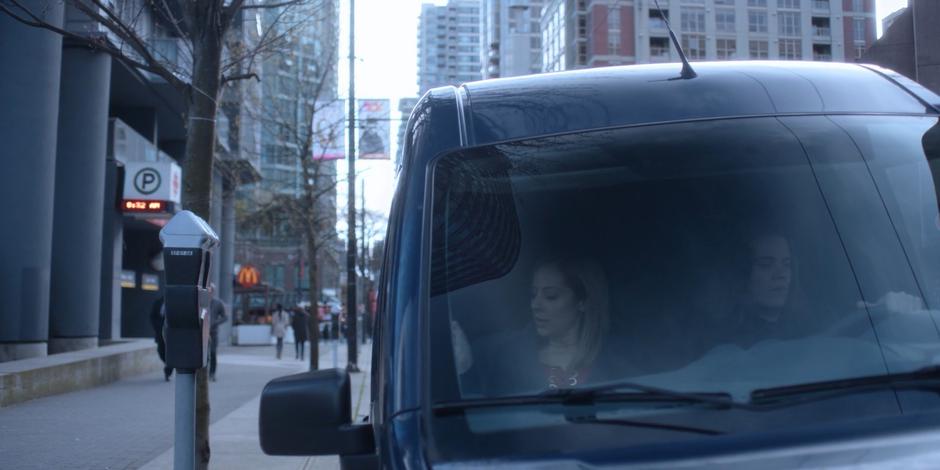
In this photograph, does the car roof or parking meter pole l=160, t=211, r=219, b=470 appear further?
parking meter pole l=160, t=211, r=219, b=470

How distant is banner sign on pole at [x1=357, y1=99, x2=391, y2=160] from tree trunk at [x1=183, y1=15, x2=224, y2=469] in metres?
15.6

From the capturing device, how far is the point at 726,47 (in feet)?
33.8

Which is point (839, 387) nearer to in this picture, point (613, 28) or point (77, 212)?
point (613, 28)

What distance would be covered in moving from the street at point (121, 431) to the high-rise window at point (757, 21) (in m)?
6.05

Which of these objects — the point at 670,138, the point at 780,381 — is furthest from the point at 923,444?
the point at 670,138

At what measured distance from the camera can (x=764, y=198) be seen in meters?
2.68

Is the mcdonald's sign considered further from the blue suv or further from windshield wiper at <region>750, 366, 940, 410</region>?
windshield wiper at <region>750, 366, 940, 410</region>

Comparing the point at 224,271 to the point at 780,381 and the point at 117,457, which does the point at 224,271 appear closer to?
the point at 117,457

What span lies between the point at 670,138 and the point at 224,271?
38.8 metres

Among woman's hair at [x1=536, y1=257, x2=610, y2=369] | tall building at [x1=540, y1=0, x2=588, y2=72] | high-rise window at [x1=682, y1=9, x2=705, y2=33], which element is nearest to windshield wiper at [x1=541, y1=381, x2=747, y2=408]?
woman's hair at [x1=536, y1=257, x2=610, y2=369]

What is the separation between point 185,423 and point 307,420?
2.34 meters

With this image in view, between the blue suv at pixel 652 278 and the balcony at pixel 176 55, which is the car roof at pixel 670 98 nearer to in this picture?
the blue suv at pixel 652 278

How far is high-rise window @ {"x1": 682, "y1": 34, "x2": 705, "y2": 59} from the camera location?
399 inches

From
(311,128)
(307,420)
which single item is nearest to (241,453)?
(307,420)
